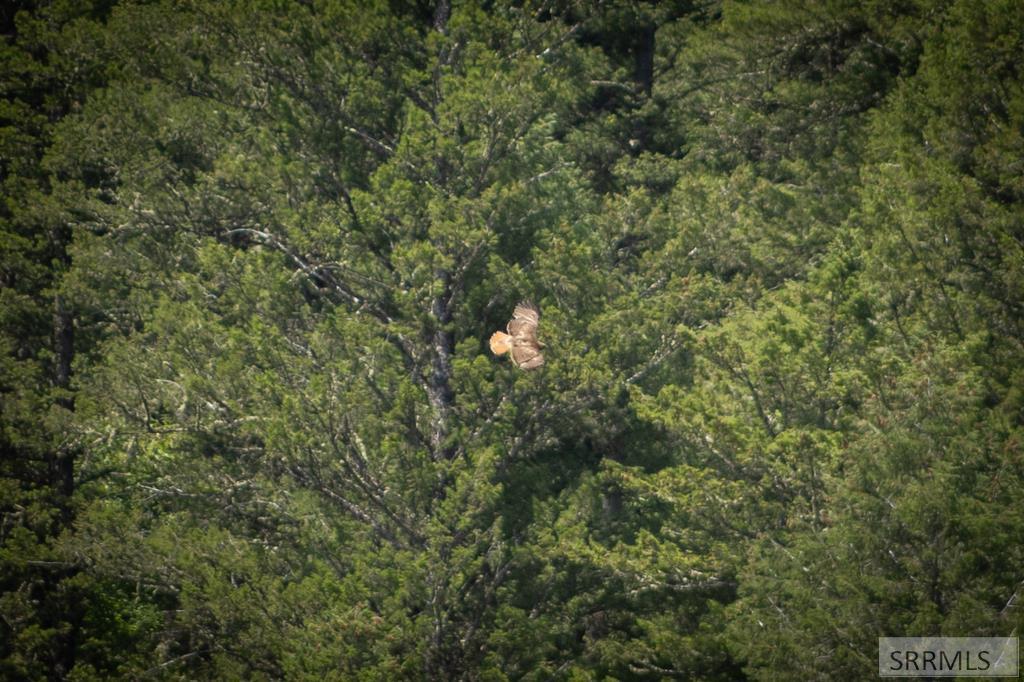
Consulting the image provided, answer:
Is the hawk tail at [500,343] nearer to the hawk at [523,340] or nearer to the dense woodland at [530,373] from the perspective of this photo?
the hawk at [523,340]

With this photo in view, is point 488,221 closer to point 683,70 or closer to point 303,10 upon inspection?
point 303,10

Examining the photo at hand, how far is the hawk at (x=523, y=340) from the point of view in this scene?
14.8 metres

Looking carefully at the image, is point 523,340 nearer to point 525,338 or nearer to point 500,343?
point 525,338

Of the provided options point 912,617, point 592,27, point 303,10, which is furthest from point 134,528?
point 912,617

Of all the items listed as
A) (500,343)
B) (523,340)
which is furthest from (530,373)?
(500,343)

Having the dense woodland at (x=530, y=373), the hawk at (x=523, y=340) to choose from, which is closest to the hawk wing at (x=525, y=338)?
the hawk at (x=523, y=340)

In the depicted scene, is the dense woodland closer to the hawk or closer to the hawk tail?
the hawk

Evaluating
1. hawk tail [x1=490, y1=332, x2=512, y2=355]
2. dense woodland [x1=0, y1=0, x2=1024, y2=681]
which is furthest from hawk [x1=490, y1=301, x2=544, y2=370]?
dense woodland [x1=0, y1=0, x2=1024, y2=681]

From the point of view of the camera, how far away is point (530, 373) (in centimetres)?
1477

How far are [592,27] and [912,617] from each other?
8138mm

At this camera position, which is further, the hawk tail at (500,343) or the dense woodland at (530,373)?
the hawk tail at (500,343)

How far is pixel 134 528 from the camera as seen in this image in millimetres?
17734

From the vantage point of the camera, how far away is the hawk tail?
1492cm

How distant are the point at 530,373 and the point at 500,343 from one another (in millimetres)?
493
